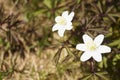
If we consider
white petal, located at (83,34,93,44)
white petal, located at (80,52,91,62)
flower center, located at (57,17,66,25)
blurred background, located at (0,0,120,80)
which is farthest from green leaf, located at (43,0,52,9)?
white petal, located at (80,52,91,62)

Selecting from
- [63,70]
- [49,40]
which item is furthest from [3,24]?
[63,70]

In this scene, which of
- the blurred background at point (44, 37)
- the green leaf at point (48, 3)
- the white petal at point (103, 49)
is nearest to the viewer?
the white petal at point (103, 49)

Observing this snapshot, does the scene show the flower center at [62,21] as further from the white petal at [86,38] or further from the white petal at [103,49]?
the white petal at [103,49]

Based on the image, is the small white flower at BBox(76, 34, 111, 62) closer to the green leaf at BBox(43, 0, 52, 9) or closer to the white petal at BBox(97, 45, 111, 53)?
the white petal at BBox(97, 45, 111, 53)

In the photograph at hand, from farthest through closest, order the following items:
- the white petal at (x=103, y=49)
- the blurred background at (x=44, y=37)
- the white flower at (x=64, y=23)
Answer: the blurred background at (x=44, y=37)
the white flower at (x=64, y=23)
the white petal at (x=103, y=49)

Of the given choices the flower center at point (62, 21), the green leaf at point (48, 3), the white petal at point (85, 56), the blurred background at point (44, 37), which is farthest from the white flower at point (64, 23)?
the green leaf at point (48, 3)
